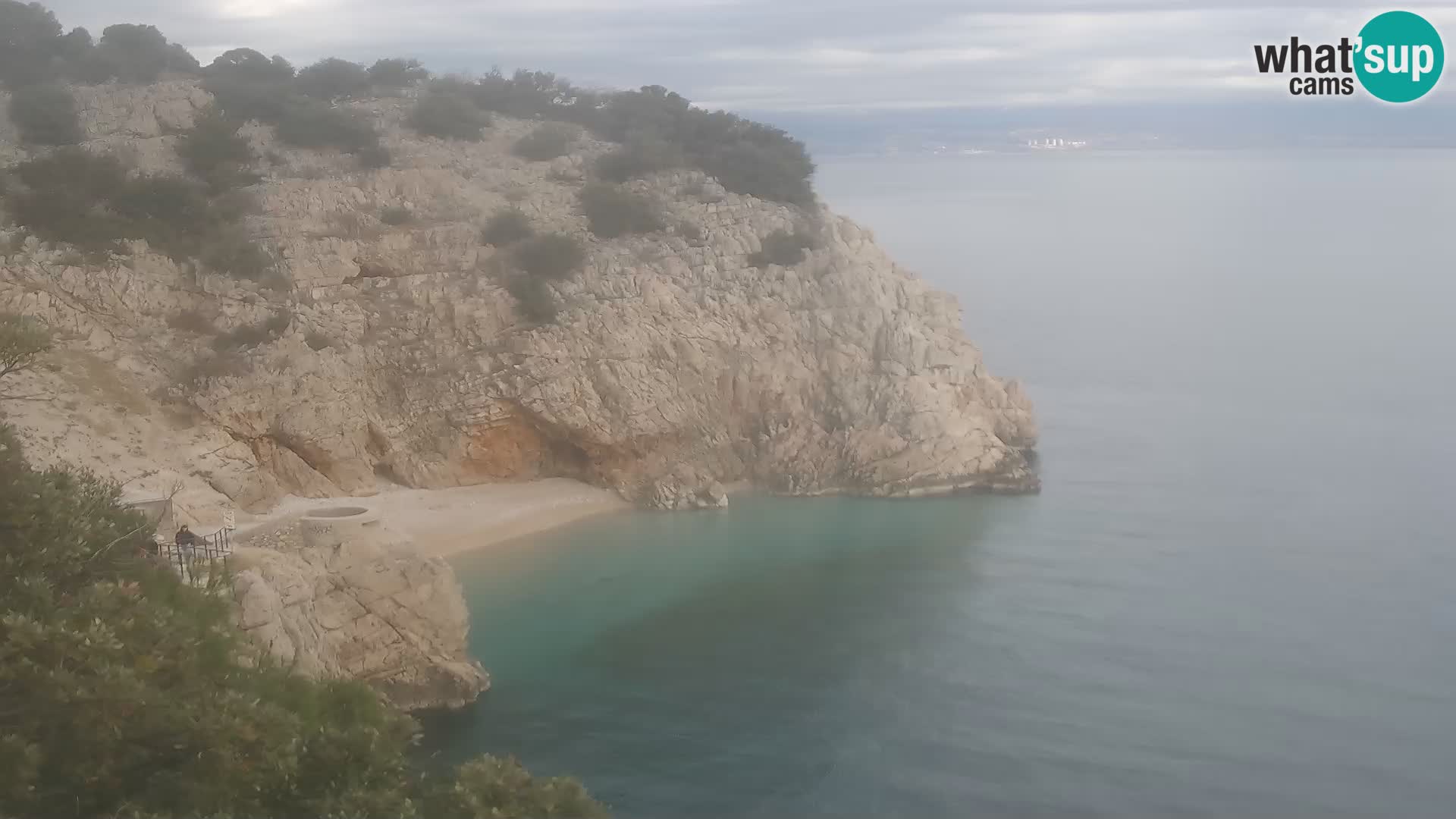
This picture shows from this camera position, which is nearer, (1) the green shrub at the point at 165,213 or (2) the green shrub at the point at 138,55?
(1) the green shrub at the point at 165,213

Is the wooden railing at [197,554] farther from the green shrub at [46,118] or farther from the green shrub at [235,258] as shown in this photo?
the green shrub at [46,118]

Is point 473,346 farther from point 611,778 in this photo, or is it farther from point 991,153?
point 991,153

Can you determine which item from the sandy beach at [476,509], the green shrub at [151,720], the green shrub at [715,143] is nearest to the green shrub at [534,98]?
the green shrub at [715,143]

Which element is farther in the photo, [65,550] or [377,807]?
[65,550]

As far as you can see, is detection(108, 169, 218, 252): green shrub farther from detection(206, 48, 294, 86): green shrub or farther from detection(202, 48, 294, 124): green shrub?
detection(206, 48, 294, 86): green shrub

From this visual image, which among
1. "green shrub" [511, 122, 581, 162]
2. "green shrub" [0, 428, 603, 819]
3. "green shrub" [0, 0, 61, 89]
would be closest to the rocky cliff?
"green shrub" [511, 122, 581, 162]

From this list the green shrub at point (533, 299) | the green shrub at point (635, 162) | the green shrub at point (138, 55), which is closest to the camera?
the green shrub at point (533, 299)

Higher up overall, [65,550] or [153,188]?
[153,188]

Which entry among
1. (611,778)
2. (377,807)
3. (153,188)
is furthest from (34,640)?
(153,188)
